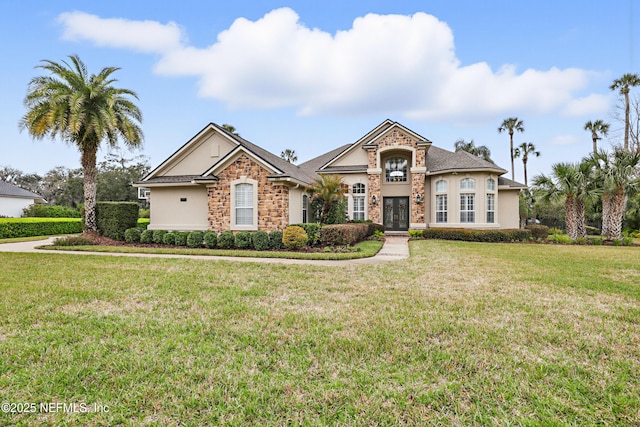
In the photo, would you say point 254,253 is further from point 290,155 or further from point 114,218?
point 290,155

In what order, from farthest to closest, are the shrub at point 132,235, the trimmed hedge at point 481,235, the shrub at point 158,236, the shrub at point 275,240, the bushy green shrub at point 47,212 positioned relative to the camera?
the bushy green shrub at point 47,212 → the trimmed hedge at point 481,235 → the shrub at point 132,235 → the shrub at point 158,236 → the shrub at point 275,240

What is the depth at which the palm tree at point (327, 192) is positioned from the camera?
1642 cm

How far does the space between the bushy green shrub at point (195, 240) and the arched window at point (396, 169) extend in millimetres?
13215

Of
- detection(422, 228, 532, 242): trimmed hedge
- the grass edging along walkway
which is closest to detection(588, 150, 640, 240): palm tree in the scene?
detection(422, 228, 532, 242): trimmed hedge

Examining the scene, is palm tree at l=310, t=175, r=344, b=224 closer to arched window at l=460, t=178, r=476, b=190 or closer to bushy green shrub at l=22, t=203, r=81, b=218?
arched window at l=460, t=178, r=476, b=190

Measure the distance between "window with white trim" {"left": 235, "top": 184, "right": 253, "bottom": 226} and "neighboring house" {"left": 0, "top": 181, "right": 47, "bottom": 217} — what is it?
32.5 meters

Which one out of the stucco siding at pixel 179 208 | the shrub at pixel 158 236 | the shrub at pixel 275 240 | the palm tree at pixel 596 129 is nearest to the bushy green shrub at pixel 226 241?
the shrub at pixel 275 240

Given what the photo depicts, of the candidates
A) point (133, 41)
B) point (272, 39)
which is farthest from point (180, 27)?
point (272, 39)

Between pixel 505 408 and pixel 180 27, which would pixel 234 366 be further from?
pixel 180 27

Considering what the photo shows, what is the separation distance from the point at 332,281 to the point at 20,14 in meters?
13.8

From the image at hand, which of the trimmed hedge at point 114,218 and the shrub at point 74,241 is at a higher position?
the trimmed hedge at point 114,218

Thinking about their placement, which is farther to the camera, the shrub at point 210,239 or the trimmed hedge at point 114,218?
the trimmed hedge at point 114,218

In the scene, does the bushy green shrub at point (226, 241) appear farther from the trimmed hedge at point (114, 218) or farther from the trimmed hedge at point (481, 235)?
the trimmed hedge at point (481, 235)

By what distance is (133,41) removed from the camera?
13836 millimetres
